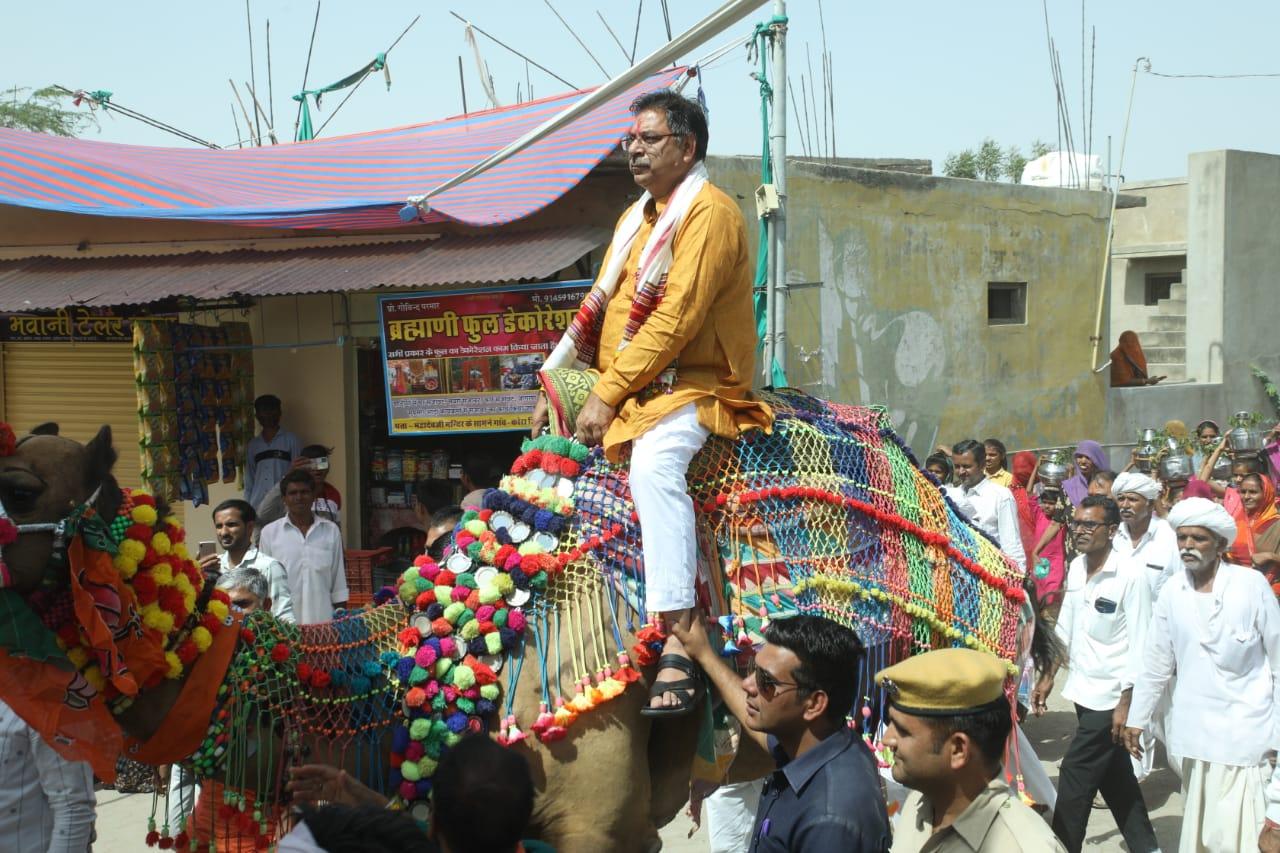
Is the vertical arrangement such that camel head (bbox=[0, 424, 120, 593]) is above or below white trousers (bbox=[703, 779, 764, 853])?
above

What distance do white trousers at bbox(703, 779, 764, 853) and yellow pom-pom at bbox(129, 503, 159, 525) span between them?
309 centimetres

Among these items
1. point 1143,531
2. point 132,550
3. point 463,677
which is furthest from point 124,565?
point 1143,531

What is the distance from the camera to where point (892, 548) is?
4.45 meters

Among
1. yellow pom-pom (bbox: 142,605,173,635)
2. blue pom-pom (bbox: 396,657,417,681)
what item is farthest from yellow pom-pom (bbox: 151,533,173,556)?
blue pom-pom (bbox: 396,657,417,681)

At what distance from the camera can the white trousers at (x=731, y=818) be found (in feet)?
18.4

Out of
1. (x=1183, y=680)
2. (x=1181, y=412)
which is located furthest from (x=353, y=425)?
(x=1181, y=412)

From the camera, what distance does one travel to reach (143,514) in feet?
10.8

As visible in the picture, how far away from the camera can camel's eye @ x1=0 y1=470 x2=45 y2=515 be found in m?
3.02

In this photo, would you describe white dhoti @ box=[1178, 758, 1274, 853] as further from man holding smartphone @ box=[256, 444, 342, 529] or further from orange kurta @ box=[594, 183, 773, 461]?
man holding smartphone @ box=[256, 444, 342, 529]

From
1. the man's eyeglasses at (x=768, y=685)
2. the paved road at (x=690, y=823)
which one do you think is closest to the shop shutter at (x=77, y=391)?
the paved road at (x=690, y=823)

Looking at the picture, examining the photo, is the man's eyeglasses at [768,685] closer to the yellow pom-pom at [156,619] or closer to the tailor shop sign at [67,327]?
the yellow pom-pom at [156,619]

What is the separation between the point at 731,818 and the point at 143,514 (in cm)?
323

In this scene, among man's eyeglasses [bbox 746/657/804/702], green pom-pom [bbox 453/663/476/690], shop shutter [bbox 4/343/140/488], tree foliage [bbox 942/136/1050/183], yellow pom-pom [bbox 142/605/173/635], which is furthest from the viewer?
tree foliage [bbox 942/136/1050/183]

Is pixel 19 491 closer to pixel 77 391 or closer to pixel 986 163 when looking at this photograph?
pixel 77 391
